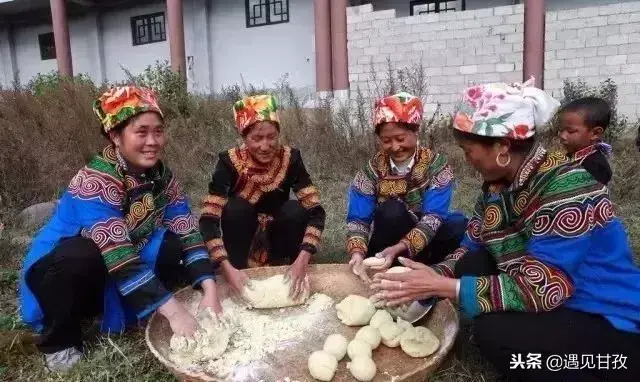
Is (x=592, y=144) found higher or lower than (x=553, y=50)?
lower

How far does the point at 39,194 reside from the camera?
446cm

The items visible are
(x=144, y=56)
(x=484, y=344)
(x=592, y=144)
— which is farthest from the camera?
(x=144, y=56)

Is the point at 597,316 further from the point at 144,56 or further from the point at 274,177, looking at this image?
the point at 144,56

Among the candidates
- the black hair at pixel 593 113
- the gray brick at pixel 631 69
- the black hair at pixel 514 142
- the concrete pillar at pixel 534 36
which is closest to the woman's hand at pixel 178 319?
the black hair at pixel 514 142

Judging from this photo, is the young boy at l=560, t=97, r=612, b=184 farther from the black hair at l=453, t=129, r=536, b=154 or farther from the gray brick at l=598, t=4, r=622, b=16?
the gray brick at l=598, t=4, r=622, b=16

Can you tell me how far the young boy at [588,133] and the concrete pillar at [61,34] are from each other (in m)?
13.0

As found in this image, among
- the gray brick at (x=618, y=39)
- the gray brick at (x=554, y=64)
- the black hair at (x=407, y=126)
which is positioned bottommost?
the black hair at (x=407, y=126)

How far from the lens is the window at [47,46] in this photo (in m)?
15.5

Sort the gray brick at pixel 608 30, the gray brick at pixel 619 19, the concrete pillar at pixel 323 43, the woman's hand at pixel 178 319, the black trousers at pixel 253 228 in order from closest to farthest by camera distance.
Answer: the woman's hand at pixel 178 319 → the black trousers at pixel 253 228 → the gray brick at pixel 619 19 → the gray brick at pixel 608 30 → the concrete pillar at pixel 323 43

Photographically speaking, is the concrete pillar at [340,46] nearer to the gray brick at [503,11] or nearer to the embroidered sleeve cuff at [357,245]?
the gray brick at [503,11]

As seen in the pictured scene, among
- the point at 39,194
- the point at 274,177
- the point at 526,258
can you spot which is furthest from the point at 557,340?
the point at 39,194

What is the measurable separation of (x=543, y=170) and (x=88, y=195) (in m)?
1.58

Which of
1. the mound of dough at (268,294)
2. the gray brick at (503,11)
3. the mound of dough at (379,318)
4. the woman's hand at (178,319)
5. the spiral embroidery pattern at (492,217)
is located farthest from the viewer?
the gray brick at (503,11)

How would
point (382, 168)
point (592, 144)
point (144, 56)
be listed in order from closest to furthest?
point (382, 168) < point (592, 144) < point (144, 56)
